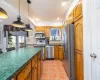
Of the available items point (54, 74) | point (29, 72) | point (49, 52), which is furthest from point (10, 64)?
point (49, 52)

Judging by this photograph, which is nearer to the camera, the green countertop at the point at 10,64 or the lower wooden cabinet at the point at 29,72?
the green countertop at the point at 10,64

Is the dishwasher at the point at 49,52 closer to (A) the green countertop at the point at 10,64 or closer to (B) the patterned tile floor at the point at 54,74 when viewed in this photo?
(B) the patterned tile floor at the point at 54,74

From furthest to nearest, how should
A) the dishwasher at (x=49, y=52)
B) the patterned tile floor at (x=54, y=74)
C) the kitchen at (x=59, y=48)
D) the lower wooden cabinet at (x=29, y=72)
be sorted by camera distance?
1. the dishwasher at (x=49, y=52)
2. the patterned tile floor at (x=54, y=74)
3. the kitchen at (x=59, y=48)
4. the lower wooden cabinet at (x=29, y=72)

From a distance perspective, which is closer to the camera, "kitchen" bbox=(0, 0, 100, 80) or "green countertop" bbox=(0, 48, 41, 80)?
"green countertop" bbox=(0, 48, 41, 80)

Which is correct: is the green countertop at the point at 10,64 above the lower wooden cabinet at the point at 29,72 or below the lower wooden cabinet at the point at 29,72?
above

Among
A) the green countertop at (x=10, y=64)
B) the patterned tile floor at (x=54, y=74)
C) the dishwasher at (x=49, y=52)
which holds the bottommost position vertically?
the patterned tile floor at (x=54, y=74)

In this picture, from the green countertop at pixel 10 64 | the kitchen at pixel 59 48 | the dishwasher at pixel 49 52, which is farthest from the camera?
the dishwasher at pixel 49 52

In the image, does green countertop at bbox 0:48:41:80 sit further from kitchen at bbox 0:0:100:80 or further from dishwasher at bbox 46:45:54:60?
dishwasher at bbox 46:45:54:60

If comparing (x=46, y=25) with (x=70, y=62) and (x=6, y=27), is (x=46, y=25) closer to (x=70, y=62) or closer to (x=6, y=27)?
(x=6, y=27)

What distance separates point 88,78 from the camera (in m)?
2.32

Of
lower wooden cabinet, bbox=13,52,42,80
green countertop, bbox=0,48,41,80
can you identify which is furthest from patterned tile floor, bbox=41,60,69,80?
green countertop, bbox=0,48,41,80

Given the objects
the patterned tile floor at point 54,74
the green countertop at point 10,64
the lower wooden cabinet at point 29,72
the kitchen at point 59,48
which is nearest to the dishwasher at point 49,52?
the kitchen at point 59,48

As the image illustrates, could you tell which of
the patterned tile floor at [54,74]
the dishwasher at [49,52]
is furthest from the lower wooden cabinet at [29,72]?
the dishwasher at [49,52]

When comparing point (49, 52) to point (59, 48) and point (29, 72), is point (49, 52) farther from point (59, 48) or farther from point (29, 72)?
point (29, 72)
